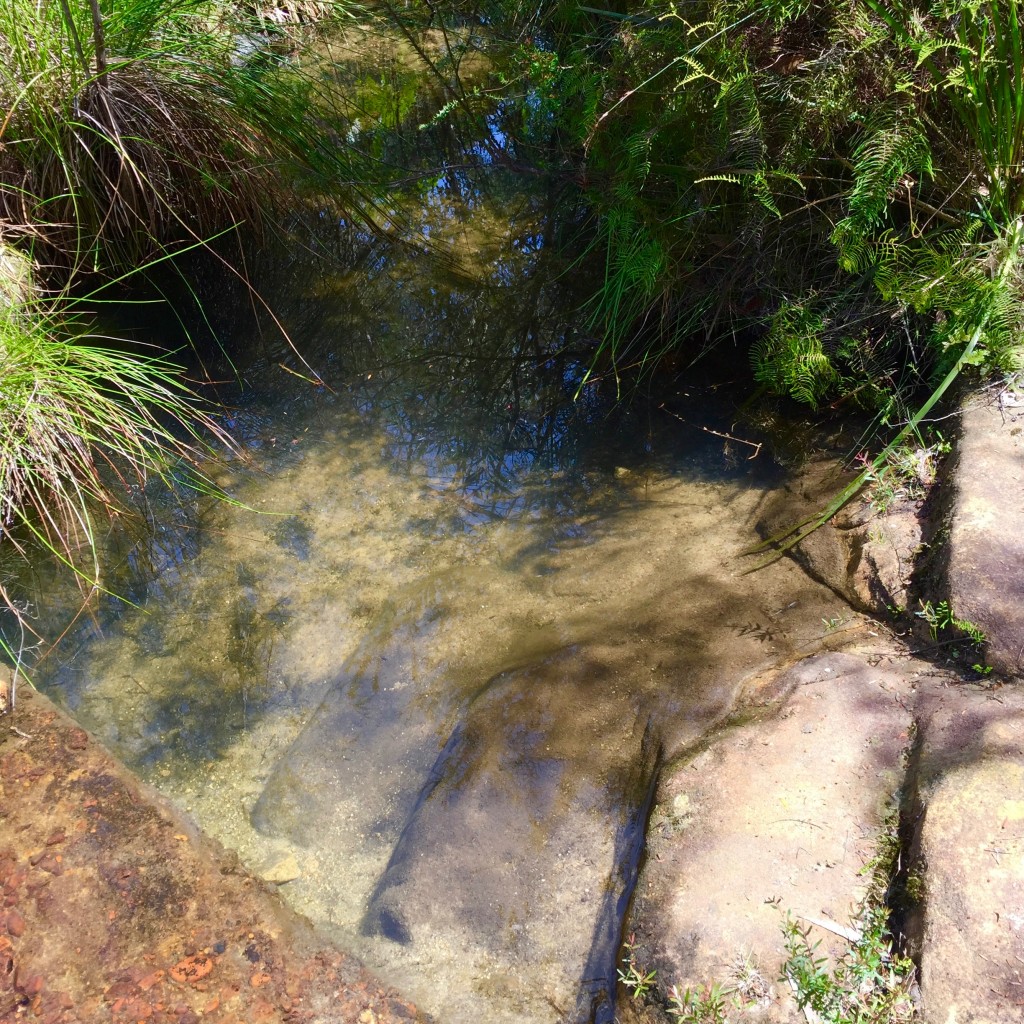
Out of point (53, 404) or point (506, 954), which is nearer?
point (506, 954)

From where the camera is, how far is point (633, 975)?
1.68 metres

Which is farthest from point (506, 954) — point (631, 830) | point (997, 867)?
point (997, 867)

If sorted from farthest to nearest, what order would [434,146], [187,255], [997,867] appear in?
[434,146], [187,255], [997,867]

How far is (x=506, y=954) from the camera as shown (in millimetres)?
1898

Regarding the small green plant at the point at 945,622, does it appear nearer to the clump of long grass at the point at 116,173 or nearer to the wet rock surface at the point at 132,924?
the wet rock surface at the point at 132,924

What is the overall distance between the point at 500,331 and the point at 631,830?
2.49 metres

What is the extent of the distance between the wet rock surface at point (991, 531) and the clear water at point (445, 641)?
0.36 m

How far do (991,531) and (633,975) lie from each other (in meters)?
1.42

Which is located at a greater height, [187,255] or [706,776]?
[187,255]

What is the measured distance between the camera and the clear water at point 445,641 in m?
2.01

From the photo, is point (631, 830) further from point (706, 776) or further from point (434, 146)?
point (434, 146)

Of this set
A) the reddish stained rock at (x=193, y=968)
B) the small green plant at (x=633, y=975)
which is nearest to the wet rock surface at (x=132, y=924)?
the reddish stained rock at (x=193, y=968)

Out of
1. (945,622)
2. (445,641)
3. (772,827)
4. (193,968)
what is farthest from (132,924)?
(945,622)

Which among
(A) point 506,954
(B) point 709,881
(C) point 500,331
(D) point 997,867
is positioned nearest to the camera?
(D) point 997,867
